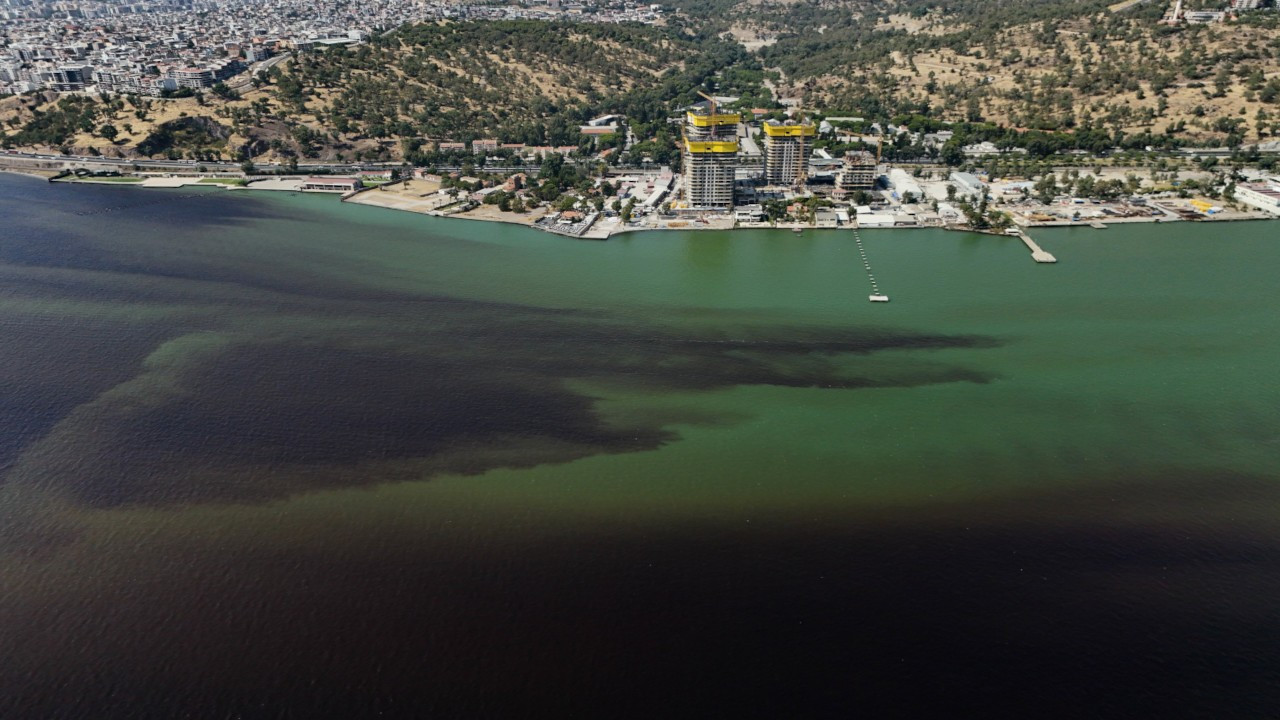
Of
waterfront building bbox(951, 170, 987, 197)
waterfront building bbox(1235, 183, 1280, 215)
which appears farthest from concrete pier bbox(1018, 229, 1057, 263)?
waterfront building bbox(1235, 183, 1280, 215)

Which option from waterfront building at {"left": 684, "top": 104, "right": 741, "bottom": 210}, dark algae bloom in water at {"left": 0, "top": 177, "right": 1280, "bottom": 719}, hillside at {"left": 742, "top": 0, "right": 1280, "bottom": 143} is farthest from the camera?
hillside at {"left": 742, "top": 0, "right": 1280, "bottom": 143}

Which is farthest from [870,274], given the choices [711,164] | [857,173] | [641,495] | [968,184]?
[641,495]

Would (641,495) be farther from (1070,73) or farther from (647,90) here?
(647,90)

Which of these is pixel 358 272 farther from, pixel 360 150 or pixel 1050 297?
pixel 1050 297

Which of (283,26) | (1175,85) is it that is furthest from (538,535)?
(283,26)

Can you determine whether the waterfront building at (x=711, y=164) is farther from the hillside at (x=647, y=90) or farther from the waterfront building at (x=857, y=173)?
the hillside at (x=647, y=90)

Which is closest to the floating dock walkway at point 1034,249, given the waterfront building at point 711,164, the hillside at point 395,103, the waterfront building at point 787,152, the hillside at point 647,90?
the waterfront building at point 787,152

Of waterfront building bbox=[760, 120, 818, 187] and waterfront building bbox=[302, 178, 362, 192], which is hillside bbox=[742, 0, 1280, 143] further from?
waterfront building bbox=[302, 178, 362, 192]
